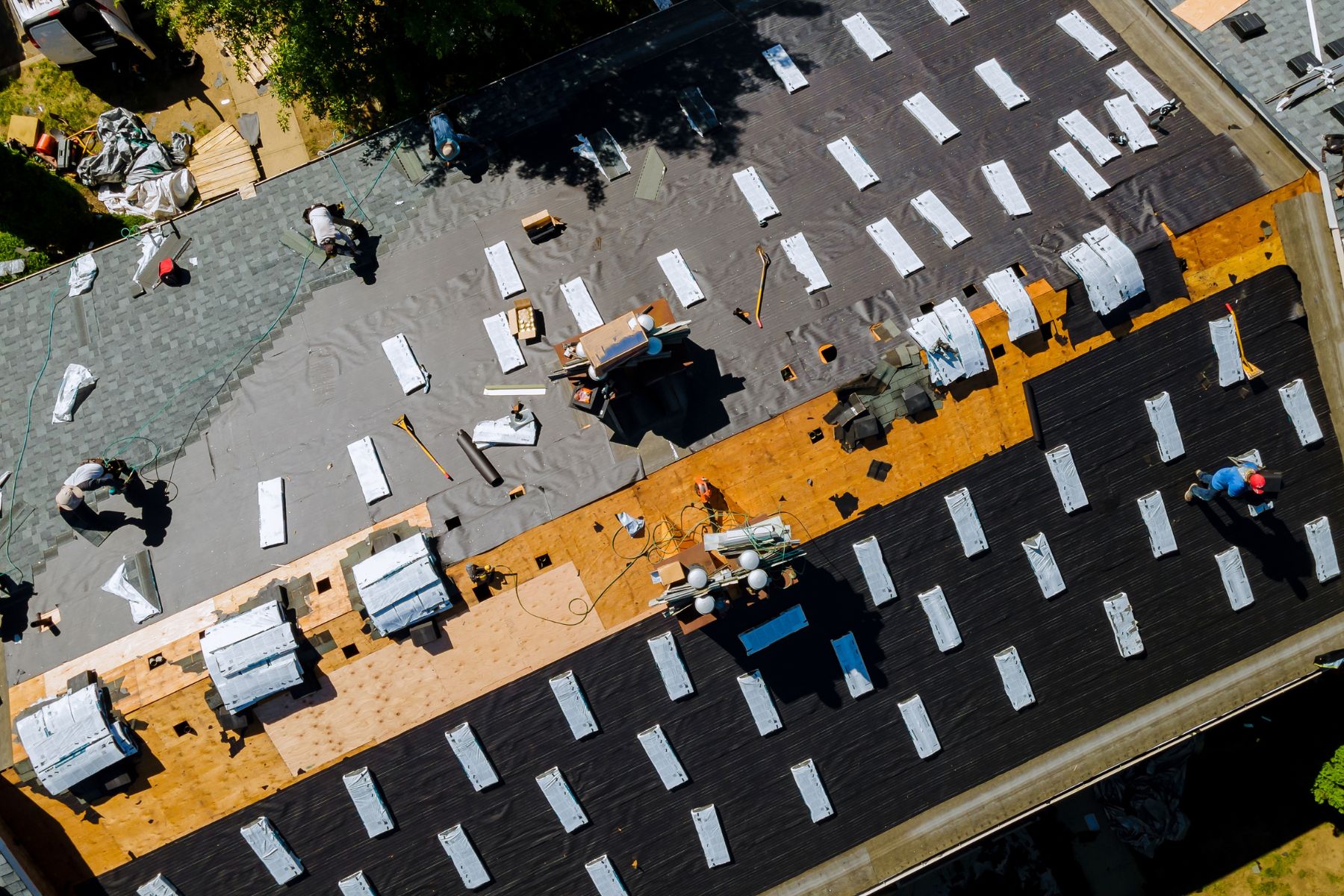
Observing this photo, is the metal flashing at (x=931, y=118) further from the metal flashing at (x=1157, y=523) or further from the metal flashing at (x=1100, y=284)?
the metal flashing at (x=1157, y=523)

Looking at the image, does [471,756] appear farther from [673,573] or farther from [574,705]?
[673,573]

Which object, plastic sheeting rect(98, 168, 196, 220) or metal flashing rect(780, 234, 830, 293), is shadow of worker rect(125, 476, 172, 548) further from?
metal flashing rect(780, 234, 830, 293)

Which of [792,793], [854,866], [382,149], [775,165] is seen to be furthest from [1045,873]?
[382,149]

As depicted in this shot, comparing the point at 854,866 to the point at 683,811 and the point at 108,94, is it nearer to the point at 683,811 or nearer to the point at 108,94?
the point at 683,811

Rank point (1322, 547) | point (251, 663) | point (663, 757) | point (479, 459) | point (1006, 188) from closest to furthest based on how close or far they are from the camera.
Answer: point (251, 663) < point (663, 757) < point (479, 459) < point (1322, 547) < point (1006, 188)

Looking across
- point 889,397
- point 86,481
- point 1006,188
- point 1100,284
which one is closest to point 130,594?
point 86,481

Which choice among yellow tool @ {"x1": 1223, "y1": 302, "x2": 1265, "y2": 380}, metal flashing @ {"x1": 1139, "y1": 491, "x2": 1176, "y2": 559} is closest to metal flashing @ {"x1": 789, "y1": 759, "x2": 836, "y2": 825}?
metal flashing @ {"x1": 1139, "y1": 491, "x2": 1176, "y2": 559}

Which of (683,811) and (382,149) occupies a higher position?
(382,149)
